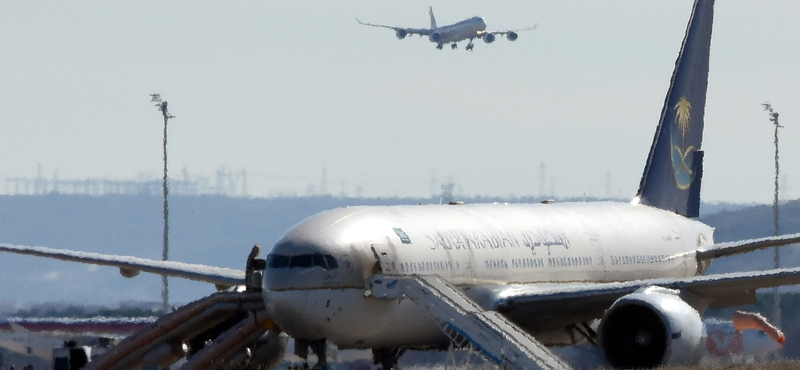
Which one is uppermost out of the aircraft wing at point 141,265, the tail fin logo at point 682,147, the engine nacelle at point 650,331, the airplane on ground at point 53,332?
the tail fin logo at point 682,147

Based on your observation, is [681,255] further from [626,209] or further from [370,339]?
[370,339]

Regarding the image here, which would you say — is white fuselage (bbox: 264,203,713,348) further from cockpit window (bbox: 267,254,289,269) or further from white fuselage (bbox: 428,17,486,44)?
white fuselage (bbox: 428,17,486,44)

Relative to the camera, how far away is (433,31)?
12362 cm

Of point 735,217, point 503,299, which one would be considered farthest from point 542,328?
point 735,217

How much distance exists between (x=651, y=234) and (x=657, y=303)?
35.5ft

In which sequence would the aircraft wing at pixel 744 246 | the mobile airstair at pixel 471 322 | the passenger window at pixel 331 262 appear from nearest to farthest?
1. the mobile airstair at pixel 471 322
2. the passenger window at pixel 331 262
3. the aircraft wing at pixel 744 246

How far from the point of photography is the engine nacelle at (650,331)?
33625mm

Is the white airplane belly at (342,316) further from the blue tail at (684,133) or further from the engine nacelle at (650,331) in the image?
the blue tail at (684,133)

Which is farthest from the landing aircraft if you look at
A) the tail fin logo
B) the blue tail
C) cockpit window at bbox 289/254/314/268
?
the tail fin logo

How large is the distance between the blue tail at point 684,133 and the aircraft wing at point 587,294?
10.9 metres

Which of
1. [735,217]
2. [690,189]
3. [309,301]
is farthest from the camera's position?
[735,217]

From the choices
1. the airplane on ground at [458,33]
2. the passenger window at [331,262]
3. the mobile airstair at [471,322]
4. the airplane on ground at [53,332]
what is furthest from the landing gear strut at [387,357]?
the airplane on ground at [458,33]

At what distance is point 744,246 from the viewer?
41.8m

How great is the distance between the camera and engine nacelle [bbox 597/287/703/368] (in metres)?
33.6
